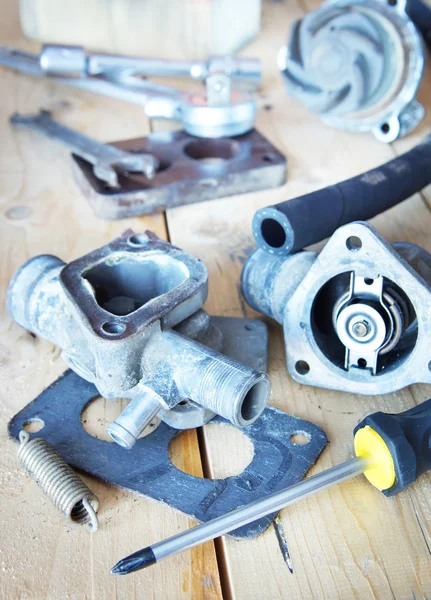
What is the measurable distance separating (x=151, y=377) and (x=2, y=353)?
0.28 metres

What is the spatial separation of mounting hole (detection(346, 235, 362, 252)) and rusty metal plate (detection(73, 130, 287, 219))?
42cm

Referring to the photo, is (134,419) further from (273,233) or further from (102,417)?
(273,233)

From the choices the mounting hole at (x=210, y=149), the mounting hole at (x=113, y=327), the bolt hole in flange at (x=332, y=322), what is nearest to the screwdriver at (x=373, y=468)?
the bolt hole in flange at (x=332, y=322)

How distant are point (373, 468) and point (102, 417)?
0.32 m

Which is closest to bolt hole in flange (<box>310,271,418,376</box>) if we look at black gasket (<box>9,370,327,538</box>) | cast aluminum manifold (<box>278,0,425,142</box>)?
black gasket (<box>9,370,327,538</box>)

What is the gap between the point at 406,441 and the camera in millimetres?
706

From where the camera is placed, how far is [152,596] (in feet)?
2.20

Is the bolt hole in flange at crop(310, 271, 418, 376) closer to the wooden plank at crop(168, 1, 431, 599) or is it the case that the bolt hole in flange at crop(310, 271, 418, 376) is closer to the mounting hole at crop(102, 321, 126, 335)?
the wooden plank at crop(168, 1, 431, 599)

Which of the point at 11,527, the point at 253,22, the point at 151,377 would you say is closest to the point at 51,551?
the point at 11,527

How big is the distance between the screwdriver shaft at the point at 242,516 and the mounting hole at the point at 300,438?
0.08m

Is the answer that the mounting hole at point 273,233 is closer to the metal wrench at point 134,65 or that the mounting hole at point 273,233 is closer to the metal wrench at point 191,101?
the metal wrench at point 191,101

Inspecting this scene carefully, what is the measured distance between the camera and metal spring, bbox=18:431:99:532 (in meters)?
0.72

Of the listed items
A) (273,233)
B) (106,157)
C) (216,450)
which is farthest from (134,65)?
(216,450)

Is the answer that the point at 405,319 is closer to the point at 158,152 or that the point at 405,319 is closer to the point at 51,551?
the point at 51,551
